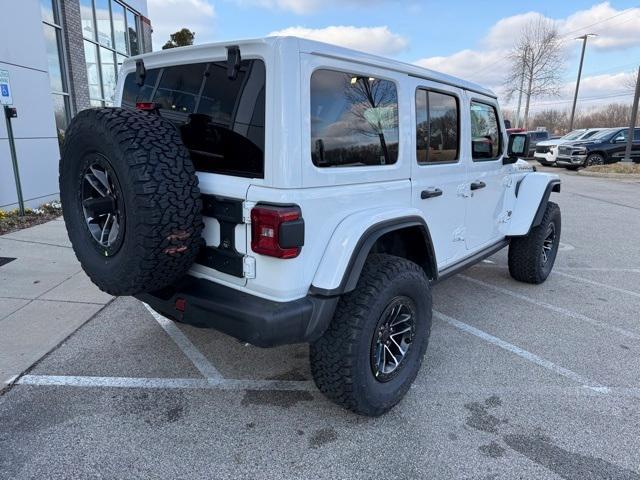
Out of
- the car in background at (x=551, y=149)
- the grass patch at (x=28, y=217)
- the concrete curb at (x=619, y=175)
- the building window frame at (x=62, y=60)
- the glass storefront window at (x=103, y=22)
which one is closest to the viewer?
the grass patch at (x=28, y=217)

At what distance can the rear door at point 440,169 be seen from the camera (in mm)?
2955

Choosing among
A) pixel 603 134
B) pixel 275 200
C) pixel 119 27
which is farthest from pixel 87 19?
pixel 603 134

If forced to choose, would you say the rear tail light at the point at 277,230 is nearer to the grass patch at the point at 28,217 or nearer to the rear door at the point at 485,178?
the rear door at the point at 485,178

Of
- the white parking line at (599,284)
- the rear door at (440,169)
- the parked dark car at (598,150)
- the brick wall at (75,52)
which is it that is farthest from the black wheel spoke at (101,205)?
the parked dark car at (598,150)

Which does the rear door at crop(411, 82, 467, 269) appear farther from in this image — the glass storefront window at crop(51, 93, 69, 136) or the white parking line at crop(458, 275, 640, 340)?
the glass storefront window at crop(51, 93, 69, 136)

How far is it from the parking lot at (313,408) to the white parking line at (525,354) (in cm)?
1

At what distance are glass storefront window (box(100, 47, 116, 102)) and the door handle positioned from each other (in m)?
11.8

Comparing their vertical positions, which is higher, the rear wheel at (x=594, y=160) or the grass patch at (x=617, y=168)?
the rear wheel at (x=594, y=160)

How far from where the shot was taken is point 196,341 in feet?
11.7

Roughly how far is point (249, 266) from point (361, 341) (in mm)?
709

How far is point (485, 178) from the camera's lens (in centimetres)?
381

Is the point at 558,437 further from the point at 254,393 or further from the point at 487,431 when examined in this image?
the point at 254,393

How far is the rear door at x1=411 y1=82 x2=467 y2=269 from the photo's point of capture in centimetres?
296

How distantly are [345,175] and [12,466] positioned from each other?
2.19m
